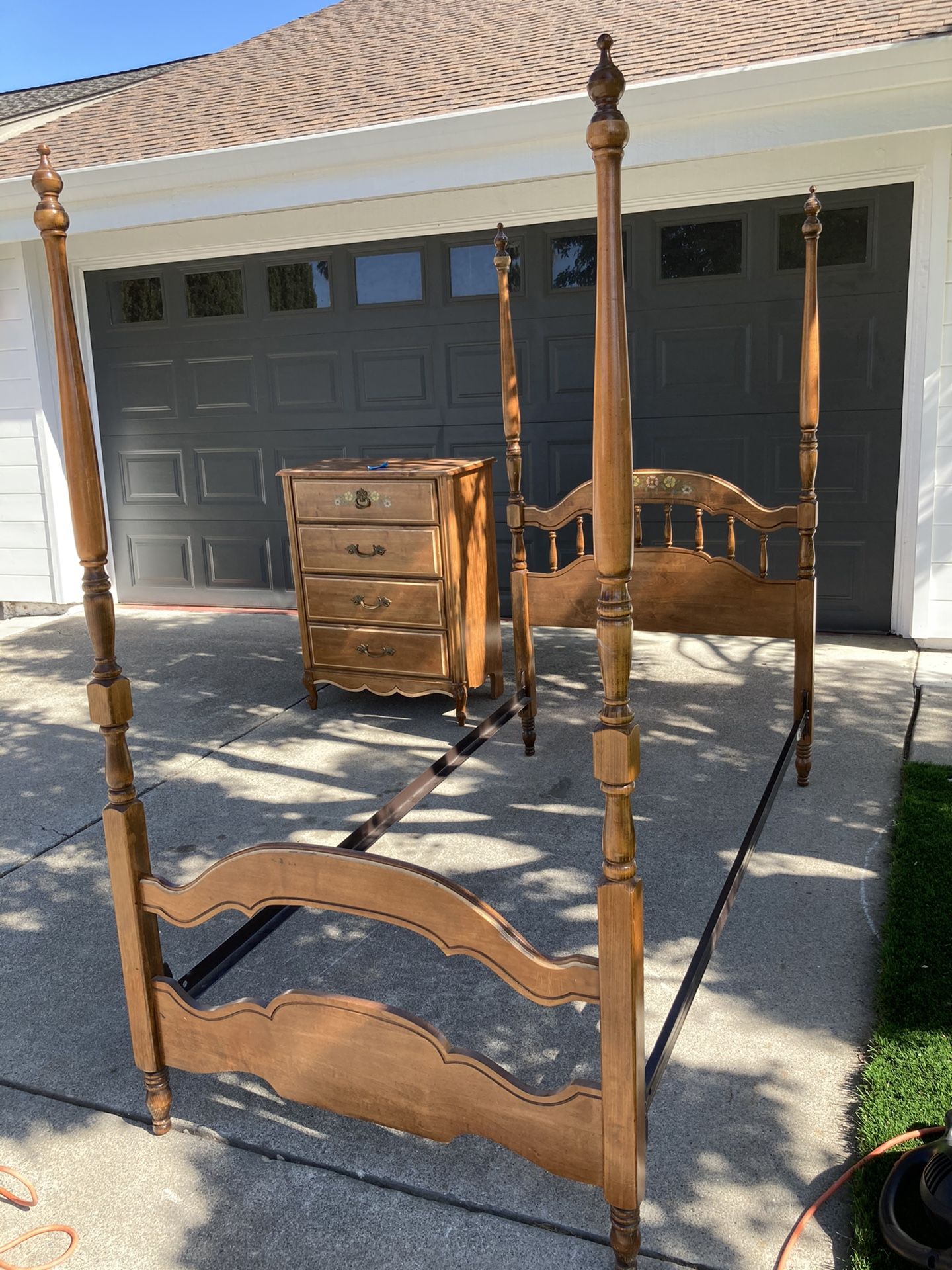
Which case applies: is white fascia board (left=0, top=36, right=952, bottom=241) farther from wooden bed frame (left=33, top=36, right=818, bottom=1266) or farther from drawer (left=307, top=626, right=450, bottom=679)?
wooden bed frame (left=33, top=36, right=818, bottom=1266)

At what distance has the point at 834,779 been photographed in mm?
4129

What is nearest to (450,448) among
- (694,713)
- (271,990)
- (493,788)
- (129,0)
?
(694,713)

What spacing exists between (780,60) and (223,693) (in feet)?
13.8

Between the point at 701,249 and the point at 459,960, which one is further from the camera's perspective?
the point at 701,249

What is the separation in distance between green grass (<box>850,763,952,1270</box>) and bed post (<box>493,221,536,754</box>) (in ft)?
5.31

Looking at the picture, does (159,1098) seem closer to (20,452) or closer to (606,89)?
(606,89)

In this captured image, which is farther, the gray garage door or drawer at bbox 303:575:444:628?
the gray garage door

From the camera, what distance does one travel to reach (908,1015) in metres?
2.59

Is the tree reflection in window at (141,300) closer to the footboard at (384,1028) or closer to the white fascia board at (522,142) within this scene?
the white fascia board at (522,142)

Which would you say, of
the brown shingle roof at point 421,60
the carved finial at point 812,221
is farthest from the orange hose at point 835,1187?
the brown shingle roof at point 421,60

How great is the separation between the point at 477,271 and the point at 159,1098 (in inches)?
216

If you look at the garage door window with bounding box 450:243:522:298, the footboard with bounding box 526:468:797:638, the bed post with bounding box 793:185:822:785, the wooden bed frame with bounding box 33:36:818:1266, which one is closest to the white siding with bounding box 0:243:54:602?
the garage door window with bounding box 450:243:522:298

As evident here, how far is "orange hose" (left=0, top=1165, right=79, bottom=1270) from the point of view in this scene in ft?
6.56

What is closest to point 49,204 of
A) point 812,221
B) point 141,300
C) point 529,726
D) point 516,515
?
point 516,515
